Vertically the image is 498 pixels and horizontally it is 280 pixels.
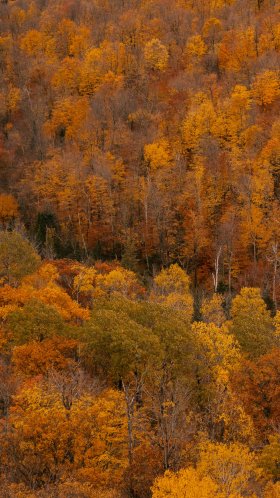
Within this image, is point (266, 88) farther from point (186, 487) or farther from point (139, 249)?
point (186, 487)

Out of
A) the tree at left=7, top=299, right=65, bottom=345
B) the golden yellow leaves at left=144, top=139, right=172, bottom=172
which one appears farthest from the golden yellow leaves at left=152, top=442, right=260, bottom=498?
the golden yellow leaves at left=144, top=139, right=172, bottom=172

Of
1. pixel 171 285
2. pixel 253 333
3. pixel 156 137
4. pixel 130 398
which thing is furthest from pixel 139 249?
pixel 130 398

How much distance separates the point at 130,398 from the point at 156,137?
74179mm

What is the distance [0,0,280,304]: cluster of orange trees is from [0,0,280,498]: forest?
0.38 metres

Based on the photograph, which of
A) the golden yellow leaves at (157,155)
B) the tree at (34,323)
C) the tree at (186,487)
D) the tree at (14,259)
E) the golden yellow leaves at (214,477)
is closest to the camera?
the tree at (186,487)

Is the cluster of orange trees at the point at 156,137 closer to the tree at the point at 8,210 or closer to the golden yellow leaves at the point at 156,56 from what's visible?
the golden yellow leaves at the point at 156,56

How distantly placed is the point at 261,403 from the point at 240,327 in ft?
43.2

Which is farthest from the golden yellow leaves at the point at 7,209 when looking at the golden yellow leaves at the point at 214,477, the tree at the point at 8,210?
the golden yellow leaves at the point at 214,477

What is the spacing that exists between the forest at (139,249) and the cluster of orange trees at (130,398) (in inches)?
5.6

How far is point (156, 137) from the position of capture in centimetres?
9844

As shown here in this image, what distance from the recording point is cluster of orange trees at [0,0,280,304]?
3169 inches

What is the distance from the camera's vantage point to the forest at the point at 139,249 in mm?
27312

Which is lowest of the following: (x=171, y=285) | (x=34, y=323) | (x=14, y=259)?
(x=171, y=285)

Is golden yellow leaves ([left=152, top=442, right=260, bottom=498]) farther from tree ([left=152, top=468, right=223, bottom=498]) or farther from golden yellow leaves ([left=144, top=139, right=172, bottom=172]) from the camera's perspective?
golden yellow leaves ([left=144, top=139, right=172, bottom=172])
